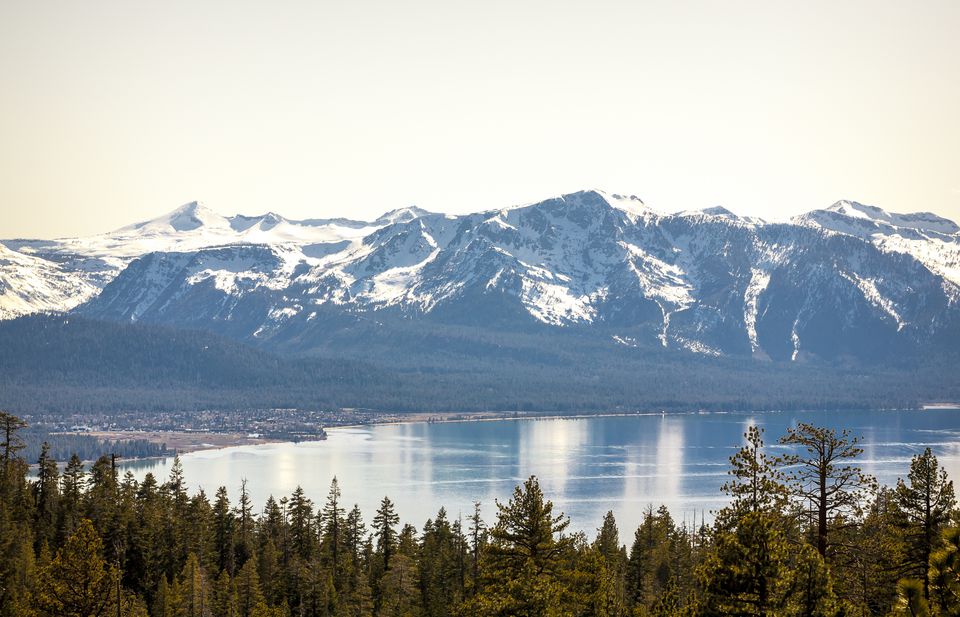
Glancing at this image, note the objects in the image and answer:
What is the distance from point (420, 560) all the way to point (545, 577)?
4352cm

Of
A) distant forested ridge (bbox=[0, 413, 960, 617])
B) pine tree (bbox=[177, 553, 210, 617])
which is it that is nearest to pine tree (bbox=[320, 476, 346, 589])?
distant forested ridge (bbox=[0, 413, 960, 617])

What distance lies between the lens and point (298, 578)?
77.4 m

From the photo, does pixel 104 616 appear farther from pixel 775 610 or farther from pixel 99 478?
pixel 99 478

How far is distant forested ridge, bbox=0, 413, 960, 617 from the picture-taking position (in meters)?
31.8

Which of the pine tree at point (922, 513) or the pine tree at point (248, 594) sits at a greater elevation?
the pine tree at point (922, 513)

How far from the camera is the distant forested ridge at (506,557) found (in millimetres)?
31812

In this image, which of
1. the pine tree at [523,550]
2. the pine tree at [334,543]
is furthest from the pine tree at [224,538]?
the pine tree at [523,550]

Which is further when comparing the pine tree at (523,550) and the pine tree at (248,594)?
the pine tree at (248,594)

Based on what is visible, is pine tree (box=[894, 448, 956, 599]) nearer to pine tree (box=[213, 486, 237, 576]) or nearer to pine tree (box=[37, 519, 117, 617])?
pine tree (box=[37, 519, 117, 617])

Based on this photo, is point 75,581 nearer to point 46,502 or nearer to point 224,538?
point 46,502

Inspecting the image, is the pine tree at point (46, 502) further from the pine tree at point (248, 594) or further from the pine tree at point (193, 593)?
the pine tree at point (248, 594)

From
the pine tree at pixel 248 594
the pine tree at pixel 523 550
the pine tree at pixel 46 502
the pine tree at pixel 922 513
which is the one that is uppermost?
the pine tree at pixel 922 513

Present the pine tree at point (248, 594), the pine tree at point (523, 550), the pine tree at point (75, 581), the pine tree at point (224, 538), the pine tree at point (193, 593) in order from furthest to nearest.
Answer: the pine tree at point (224, 538) → the pine tree at point (248, 594) → the pine tree at point (193, 593) → the pine tree at point (75, 581) → the pine tree at point (523, 550)

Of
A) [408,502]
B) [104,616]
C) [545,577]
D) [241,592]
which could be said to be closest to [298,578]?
[241,592]
